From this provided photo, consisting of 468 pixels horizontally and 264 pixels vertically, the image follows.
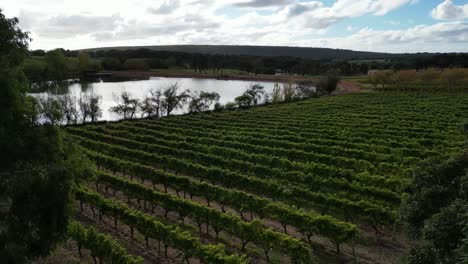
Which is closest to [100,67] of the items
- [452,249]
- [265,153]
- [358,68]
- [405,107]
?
[358,68]

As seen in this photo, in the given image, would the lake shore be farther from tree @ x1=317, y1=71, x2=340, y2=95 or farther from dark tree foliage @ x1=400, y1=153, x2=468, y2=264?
dark tree foliage @ x1=400, y1=153, x2=468, y2=264

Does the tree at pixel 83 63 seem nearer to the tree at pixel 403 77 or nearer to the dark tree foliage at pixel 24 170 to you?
the tree at pixel 403 77

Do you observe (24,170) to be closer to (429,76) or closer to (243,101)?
(243,101)

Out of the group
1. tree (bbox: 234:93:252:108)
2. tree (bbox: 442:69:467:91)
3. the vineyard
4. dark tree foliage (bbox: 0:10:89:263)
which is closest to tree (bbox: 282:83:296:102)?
tree (bbox: 234:93:252:108)

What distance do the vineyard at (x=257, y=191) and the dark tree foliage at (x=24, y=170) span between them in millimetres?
3450

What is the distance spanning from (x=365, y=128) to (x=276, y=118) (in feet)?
43.1

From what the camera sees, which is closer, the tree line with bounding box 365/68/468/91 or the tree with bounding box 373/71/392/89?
the tree line with bounding box 365/68/468/91

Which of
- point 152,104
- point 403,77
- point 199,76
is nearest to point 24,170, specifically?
point 152,104

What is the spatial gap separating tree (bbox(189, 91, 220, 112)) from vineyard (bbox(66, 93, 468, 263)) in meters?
16.4

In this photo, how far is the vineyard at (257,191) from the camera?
16.7 metres

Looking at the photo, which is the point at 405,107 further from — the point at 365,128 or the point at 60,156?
the point at 60,156

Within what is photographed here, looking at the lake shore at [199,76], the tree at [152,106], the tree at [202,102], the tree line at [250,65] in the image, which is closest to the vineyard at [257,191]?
the tree at [152,106]

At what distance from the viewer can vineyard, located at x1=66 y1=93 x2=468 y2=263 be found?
1667 cm

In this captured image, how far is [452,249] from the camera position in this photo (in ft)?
32.2
